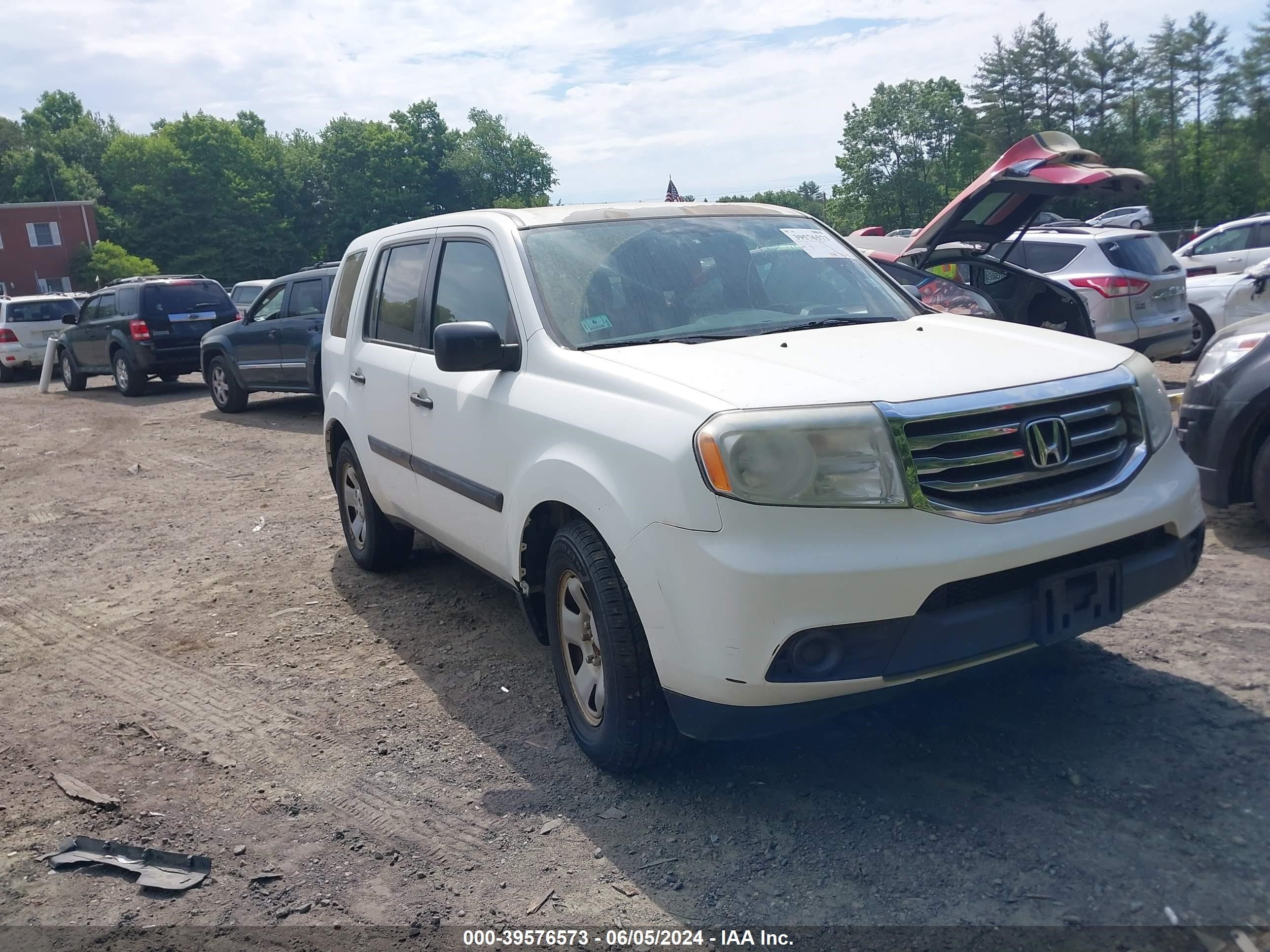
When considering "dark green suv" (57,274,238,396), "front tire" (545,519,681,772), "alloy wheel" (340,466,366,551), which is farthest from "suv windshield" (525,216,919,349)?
"dark green suv" (57,274,238,396)

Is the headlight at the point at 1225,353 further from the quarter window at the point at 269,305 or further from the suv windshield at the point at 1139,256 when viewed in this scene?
the quarter window at the point at 269,305

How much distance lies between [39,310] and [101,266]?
48.3 metres

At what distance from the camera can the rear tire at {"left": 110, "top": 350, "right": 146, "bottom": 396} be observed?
56.4 feet

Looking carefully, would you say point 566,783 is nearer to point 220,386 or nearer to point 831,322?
point 831,322

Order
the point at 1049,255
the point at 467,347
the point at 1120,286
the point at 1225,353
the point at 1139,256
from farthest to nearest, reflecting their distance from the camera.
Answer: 1. the point at 1049,255
2. the point at 1139,256
3. the point at 1120,286
4. the point at 1225,353
5. the point at 467,347

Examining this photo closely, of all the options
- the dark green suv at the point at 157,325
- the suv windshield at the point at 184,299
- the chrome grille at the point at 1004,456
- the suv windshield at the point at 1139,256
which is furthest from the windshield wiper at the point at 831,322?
the suv windshield at the point at 184,299

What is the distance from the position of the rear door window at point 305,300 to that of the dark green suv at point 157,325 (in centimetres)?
403

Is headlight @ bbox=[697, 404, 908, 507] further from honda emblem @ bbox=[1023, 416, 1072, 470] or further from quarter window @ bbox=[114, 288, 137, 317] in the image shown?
quarter window @ bbox=[114, 288, 137, 317]

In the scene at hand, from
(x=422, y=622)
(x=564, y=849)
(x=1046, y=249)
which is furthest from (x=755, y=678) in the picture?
(x=1046, y=249)

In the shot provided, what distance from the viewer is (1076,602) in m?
3.14

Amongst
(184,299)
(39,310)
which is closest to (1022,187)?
(184,299)

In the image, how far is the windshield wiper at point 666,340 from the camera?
12.6 feet

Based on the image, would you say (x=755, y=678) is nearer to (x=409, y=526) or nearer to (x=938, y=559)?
(x=938, y=559)

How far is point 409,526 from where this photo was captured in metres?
5.55
